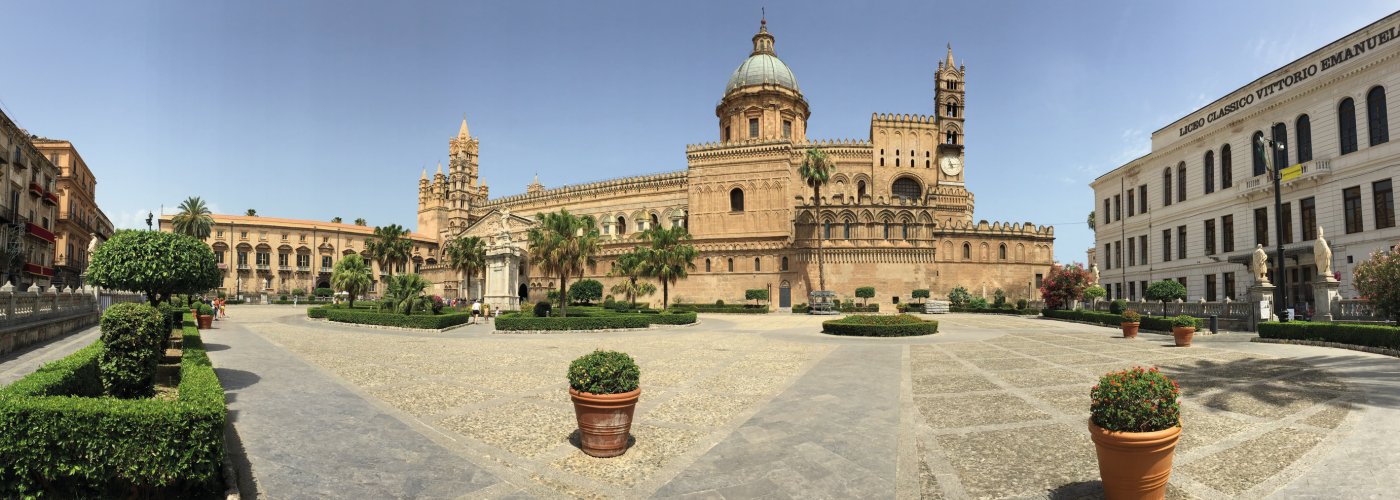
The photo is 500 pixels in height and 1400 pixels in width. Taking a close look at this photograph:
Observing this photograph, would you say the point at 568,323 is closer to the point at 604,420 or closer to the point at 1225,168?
the point at 604,420

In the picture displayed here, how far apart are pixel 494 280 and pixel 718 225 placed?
2407 cm

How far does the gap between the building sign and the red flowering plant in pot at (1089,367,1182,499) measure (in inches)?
1317

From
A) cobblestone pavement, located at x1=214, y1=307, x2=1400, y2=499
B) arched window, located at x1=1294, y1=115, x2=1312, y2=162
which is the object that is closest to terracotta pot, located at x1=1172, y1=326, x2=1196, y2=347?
cobblestone pavement, located at x1=214, y1=307, x2=1400, y2=499

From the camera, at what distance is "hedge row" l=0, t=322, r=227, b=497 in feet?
15.8

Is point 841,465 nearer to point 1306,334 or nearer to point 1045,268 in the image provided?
point 1306,334

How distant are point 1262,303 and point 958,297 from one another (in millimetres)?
29391

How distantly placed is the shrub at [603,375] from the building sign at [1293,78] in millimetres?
35890

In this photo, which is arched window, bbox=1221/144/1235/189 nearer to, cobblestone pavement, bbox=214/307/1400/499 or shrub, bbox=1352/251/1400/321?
shrub, bbox=1352/251/1400/321

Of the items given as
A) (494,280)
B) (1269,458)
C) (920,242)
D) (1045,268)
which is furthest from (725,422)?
(1045,268)

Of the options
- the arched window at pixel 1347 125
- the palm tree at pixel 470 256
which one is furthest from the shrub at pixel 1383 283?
the palm tree at pixel 470 256

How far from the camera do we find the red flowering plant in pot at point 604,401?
22.5 feet

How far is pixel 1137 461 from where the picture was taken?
196 inches

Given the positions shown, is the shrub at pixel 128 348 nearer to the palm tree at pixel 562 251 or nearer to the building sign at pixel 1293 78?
the palm tree at pixel 562 251

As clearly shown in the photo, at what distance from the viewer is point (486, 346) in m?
19.5
